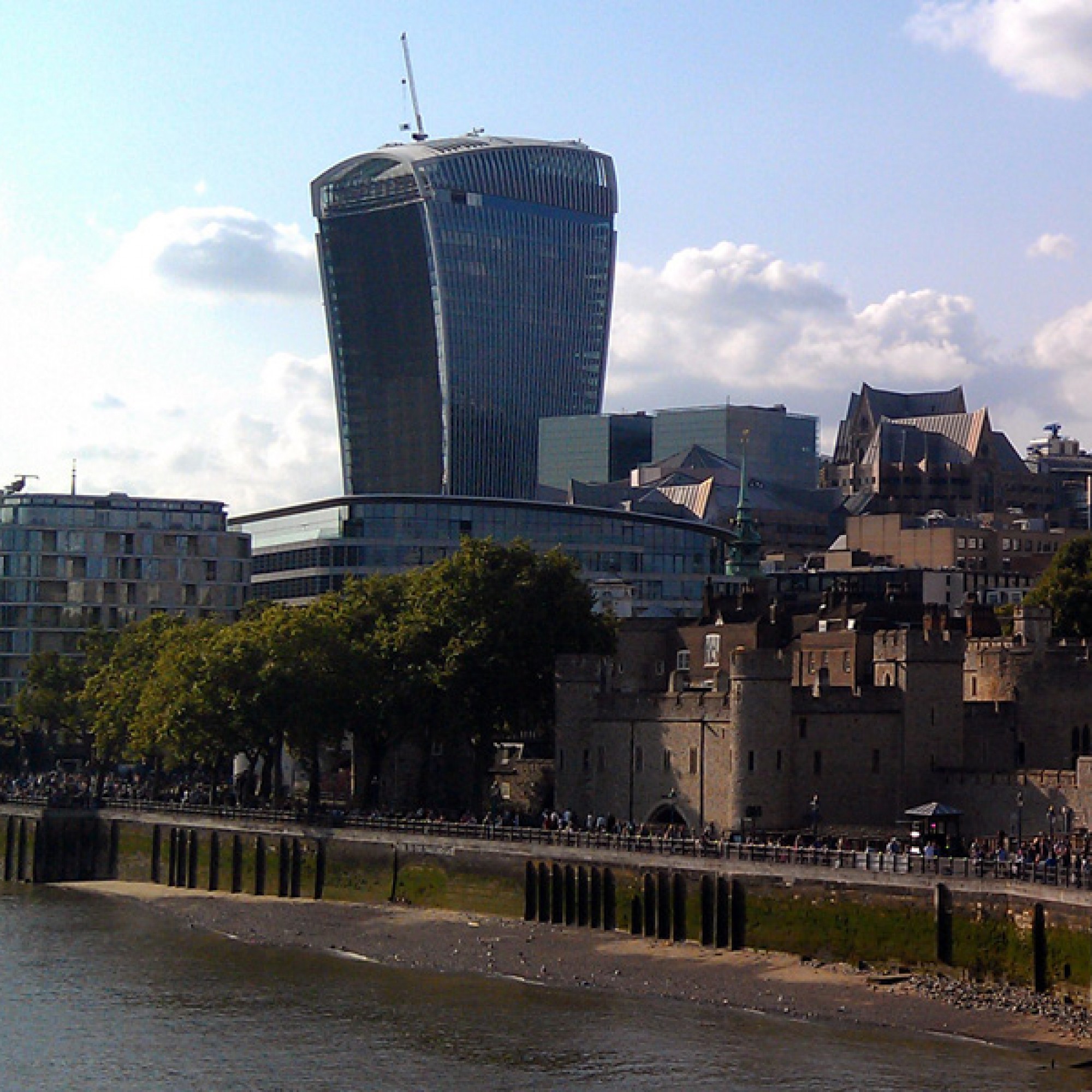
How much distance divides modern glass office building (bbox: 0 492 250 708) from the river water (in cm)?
9605

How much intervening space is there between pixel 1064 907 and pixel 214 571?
12742 centimetres

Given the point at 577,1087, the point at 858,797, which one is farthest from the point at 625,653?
the point at 577,1087

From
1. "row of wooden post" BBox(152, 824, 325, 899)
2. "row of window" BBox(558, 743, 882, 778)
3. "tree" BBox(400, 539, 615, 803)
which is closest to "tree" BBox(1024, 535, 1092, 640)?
"row of window" BBox(558, 743, 882, 778)

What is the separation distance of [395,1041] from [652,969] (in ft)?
42.9

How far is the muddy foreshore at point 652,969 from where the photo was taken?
7025 centimetres

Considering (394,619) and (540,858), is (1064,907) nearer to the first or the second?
(540,858)

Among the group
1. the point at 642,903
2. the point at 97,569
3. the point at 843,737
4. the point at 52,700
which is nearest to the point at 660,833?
the point at 843,737

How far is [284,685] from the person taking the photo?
117 metres

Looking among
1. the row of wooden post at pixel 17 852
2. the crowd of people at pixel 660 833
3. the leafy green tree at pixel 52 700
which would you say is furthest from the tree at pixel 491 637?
the leafy green tree at pixel 52 700

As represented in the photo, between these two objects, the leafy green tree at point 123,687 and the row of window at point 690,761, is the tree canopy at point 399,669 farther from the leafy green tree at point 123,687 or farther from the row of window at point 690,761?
the leafy green tree at point 123,687

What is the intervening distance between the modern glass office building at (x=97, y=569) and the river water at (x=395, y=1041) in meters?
96.1

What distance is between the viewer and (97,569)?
7338 inches

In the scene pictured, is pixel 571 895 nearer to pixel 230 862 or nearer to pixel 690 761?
pixel 690 761

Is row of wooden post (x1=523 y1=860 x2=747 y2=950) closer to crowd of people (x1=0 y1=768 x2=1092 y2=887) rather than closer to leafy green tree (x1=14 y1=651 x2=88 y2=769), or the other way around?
crowd of people (x1=0 y1=768 x2=1092 y2=887)
